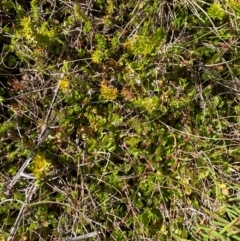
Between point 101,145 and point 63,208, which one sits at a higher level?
point 101,145

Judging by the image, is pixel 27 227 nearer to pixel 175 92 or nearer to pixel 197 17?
pixel 175 92

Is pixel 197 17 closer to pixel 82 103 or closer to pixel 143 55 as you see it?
pixel 143 55

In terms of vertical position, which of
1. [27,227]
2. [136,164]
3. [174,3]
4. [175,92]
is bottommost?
[27,227]

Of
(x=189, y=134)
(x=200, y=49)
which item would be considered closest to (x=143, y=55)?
(x=200, y=49)

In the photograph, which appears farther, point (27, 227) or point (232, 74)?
point (232, 74)

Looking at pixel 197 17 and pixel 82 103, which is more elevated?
pixel 197 17

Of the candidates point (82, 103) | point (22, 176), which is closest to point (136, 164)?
point (82, 103)
